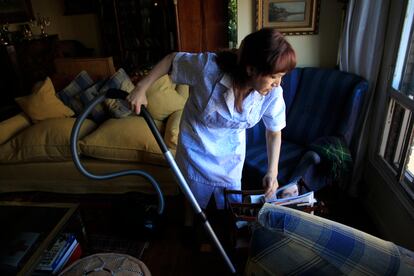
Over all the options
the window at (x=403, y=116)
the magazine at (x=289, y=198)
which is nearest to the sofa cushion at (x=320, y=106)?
the window at (x=403, y=116)

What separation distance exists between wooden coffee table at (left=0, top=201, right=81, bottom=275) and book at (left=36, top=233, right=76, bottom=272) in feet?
0.25

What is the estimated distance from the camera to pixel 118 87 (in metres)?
2.45

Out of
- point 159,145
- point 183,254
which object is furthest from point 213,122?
point 183,254

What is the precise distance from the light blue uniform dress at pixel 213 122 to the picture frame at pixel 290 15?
1.24 meters

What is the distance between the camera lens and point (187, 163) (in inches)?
56.4

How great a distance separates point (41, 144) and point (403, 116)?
2.41 meters

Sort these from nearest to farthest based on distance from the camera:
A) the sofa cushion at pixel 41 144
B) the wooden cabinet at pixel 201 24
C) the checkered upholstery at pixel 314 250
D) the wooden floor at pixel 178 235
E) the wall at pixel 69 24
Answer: the checkered upholstery at pixel 314 250 < the wooden floor at pixel 178 235 < the sofa cushion at pixel 41 144 < the wooden cabinet at pixel 201 24 < the wall at pixel 69 24

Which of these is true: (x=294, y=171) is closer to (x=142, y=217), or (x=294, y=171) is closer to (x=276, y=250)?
(x=142, y=217)

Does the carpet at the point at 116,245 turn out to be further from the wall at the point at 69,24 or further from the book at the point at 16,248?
the wall at the point at 69,24

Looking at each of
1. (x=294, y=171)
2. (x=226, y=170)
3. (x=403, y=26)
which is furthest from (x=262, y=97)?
(x=403, y=26)

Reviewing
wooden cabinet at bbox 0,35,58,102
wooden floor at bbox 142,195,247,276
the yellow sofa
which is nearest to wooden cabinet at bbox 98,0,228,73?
wooden cabinet at bbox 0,35,58,102

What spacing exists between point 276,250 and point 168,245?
52.1 inches

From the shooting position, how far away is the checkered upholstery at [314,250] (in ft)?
1.86

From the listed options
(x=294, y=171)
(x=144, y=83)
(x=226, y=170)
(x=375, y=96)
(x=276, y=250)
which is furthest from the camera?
(x=375, y=96)
